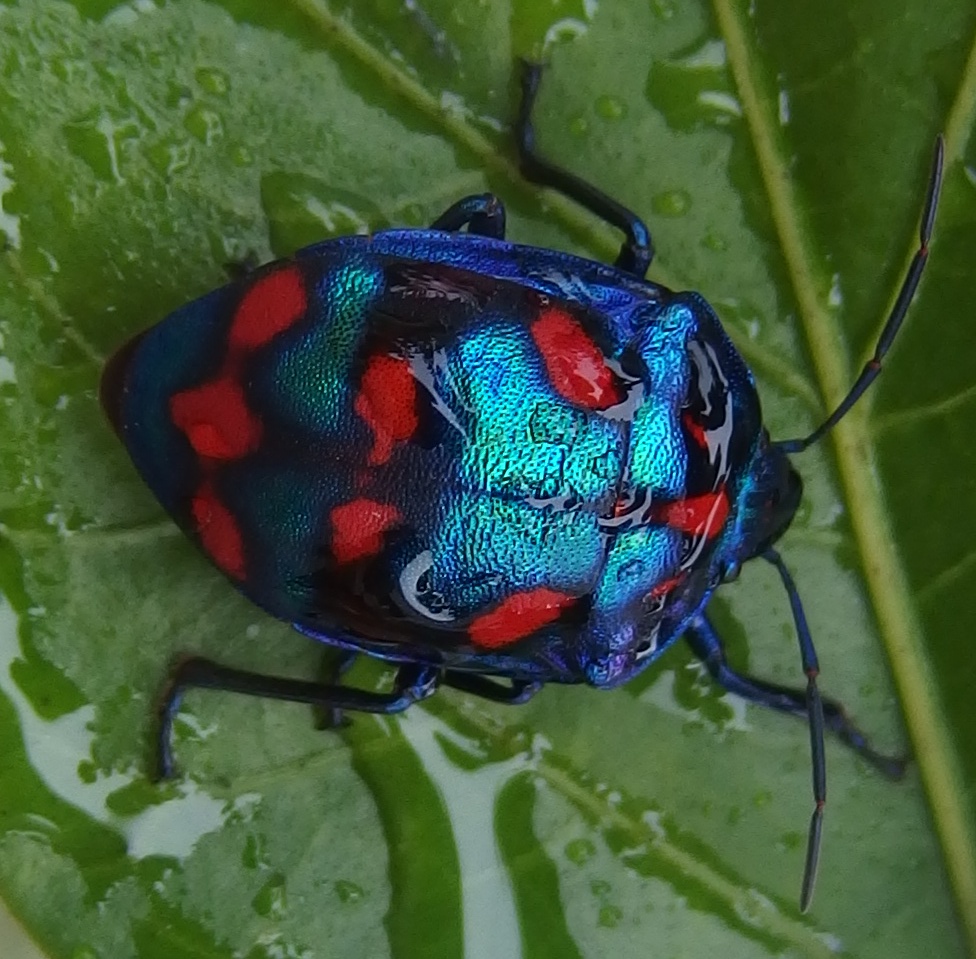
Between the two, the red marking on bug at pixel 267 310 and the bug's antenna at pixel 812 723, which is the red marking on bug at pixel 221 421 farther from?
the bug's antenna at pixel 812 723

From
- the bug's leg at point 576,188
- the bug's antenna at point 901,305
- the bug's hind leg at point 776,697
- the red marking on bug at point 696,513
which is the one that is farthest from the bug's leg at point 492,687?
the bug's leg at point 576,188

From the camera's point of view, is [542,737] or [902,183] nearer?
[902,183]

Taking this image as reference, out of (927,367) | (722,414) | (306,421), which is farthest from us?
(927,367)

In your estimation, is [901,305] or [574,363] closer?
[574,363]

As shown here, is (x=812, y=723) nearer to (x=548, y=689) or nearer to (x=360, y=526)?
(x=548, y=689)

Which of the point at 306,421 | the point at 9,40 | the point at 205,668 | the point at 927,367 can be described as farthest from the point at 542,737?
the point at 9,40

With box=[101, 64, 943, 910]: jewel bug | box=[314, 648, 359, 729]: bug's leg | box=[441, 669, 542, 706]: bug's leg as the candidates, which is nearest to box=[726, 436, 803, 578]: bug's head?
box=[101, 64, 943, 910]: jewel bug

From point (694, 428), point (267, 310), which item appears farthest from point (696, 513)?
point (267, 310)

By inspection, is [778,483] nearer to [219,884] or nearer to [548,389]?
[548,389]
